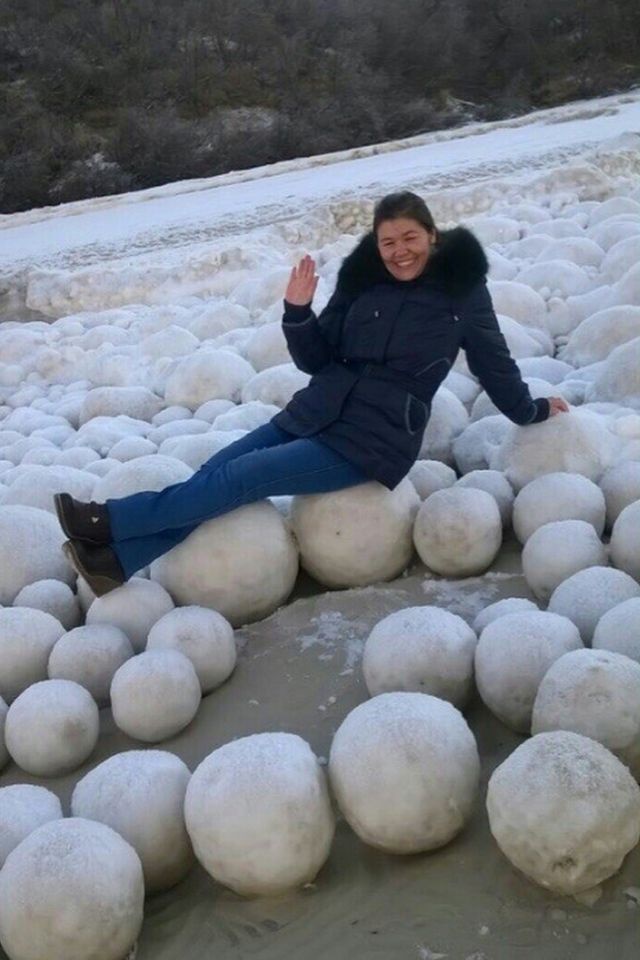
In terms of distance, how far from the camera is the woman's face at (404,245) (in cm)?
269

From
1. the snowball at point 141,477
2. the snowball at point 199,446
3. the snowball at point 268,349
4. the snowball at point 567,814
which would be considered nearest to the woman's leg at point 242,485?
the snowball at point 141,477

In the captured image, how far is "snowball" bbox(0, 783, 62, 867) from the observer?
189cm

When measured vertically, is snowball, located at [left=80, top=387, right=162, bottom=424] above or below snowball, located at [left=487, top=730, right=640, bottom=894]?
below

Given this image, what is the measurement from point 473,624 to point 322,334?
1.00 m

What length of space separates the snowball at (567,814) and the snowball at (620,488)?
3.73 ft

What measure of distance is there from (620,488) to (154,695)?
4.40 ft

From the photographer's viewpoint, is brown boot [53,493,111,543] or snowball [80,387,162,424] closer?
brown boot [53,493,111,543]

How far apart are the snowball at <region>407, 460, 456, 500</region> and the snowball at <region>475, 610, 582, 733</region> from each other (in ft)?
2.82

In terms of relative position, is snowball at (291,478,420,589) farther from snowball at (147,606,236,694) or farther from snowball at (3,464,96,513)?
snowball at (3,464,96,513)

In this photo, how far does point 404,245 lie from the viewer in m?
2.71

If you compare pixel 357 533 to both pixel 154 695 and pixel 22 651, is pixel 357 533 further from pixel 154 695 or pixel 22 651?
pixel 22 651

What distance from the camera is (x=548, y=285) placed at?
14.6 ft

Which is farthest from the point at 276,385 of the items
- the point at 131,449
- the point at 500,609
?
the point at 500,609

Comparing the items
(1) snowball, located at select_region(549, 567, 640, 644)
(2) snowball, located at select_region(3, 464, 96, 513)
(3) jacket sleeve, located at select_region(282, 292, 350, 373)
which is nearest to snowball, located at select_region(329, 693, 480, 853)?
(1) snowball, located at select_region(549, 567, 640, 644)
